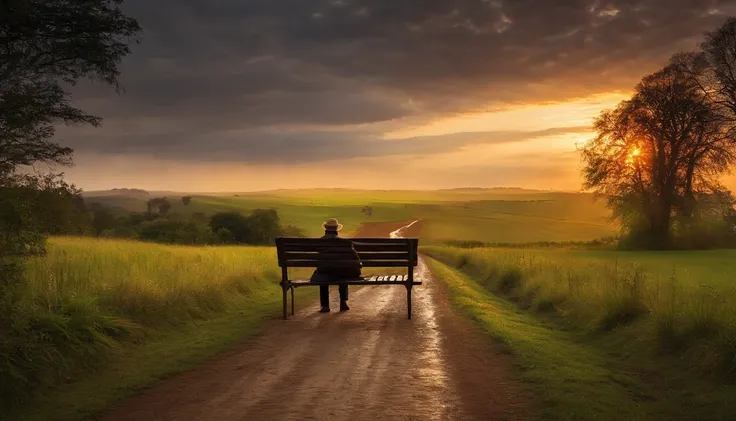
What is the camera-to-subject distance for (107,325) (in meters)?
9.21


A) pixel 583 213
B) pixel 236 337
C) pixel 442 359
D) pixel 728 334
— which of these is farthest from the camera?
pixel 583 213

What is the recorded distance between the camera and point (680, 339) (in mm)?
9078

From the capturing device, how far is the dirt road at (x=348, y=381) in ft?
19.7

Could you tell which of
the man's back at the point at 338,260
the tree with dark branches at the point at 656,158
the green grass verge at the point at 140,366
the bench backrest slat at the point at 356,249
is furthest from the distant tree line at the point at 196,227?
the green grass verge at the point at 140,366

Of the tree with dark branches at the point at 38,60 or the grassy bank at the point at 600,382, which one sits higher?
the tree with dark branches at the point at 38,60

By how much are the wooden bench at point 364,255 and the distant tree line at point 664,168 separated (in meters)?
35.8

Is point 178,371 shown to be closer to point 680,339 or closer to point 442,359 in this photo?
point 442,359

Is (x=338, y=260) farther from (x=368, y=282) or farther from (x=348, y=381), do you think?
(x=348, y=381)

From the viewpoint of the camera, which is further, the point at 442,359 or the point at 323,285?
the point at 323,285

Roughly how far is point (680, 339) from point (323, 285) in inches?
294

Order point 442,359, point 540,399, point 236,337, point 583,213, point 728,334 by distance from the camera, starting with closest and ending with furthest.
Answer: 1. point 540,399
2. point 728,334
3. point 442,359
4. point 236,337
5. point 583,213

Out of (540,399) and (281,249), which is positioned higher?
(281,249)

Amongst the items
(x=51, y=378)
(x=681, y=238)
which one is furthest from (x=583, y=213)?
(x=51, y=378)

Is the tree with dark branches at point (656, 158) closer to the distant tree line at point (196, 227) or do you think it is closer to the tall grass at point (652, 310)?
the tall grass at point (652, 310)
